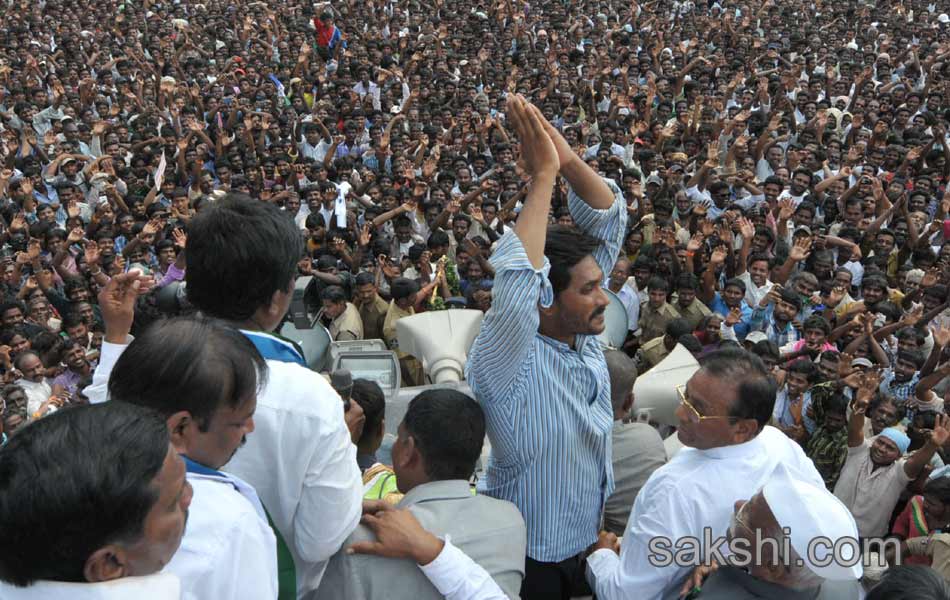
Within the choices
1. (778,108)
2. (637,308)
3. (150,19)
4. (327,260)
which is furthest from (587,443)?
(150,19)

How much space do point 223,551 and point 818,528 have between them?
1.06 meters

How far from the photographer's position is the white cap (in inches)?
69.3

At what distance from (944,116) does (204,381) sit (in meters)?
10.3

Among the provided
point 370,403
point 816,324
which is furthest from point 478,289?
point 370,403

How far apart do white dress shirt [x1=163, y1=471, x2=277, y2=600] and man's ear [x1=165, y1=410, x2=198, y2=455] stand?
0.30 feet

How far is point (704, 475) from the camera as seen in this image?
7.22 feet

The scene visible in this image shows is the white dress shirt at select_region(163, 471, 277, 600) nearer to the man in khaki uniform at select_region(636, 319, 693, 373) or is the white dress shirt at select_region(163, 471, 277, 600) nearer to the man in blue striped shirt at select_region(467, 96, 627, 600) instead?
the man in blue striped shirt at select_region(467, 96, 627, 600)

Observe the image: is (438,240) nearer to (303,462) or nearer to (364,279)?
(364,279)

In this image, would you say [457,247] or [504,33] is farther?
[504,33]

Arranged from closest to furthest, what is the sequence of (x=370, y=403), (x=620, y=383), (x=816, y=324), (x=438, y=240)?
1. (x=370, y=403)
2. (x=620, y=383)
3. (x=816, y=324)
4. (x=438, y=240)

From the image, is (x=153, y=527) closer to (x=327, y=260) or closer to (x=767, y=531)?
(x=767, y=531)

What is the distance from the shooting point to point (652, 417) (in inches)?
150

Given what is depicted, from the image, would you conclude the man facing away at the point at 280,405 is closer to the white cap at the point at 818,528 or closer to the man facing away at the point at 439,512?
the man facing away at the point at 439,512

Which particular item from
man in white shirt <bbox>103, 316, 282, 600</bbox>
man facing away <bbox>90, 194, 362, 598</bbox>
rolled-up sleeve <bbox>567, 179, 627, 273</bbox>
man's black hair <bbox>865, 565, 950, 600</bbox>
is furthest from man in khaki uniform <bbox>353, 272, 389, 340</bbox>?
man's black hair <bbox>865, 565, 950, 600</bbox>
